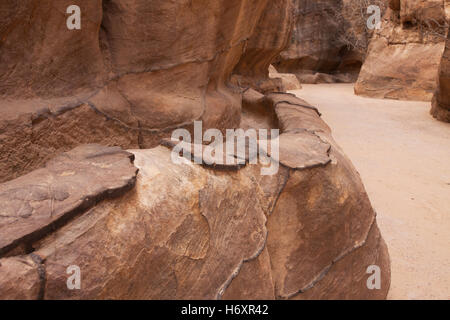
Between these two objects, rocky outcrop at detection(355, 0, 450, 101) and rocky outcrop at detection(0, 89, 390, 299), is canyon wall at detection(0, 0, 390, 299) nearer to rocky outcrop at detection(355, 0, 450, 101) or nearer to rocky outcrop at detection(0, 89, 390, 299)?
rocky outcrop at detection(0, 89, 390, 299)

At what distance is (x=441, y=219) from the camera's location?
8.06 ft

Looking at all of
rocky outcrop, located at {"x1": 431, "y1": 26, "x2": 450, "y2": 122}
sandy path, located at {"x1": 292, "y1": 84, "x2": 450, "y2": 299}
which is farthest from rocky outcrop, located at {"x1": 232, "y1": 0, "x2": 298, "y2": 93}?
rocky outcrop, located at {"x1": 431, "y1": 26, "x2": 450, "y2": 122}

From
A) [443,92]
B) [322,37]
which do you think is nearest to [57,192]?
[443,92]

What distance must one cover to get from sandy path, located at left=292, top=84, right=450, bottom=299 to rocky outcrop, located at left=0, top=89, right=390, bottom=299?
0.29m

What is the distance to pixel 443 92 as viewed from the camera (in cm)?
515

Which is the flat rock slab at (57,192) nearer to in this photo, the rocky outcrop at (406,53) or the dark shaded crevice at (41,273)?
the dark shaded crevice at (41,273)

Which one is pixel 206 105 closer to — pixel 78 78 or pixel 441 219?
pixel 78 78

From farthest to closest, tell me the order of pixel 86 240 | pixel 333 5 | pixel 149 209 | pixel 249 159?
pixel 333 5, pixel 249 159, pixel 149 209, pixel 86 240

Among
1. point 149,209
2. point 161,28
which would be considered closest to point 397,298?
point 149,209

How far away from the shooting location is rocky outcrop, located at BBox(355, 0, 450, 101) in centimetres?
684

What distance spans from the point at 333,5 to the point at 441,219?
9975 millimetres

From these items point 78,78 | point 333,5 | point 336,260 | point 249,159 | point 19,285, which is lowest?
point 336,260

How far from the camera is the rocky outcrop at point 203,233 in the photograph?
939 millimetres

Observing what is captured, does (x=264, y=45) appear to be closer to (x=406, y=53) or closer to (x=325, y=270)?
(x=325, y=270)
